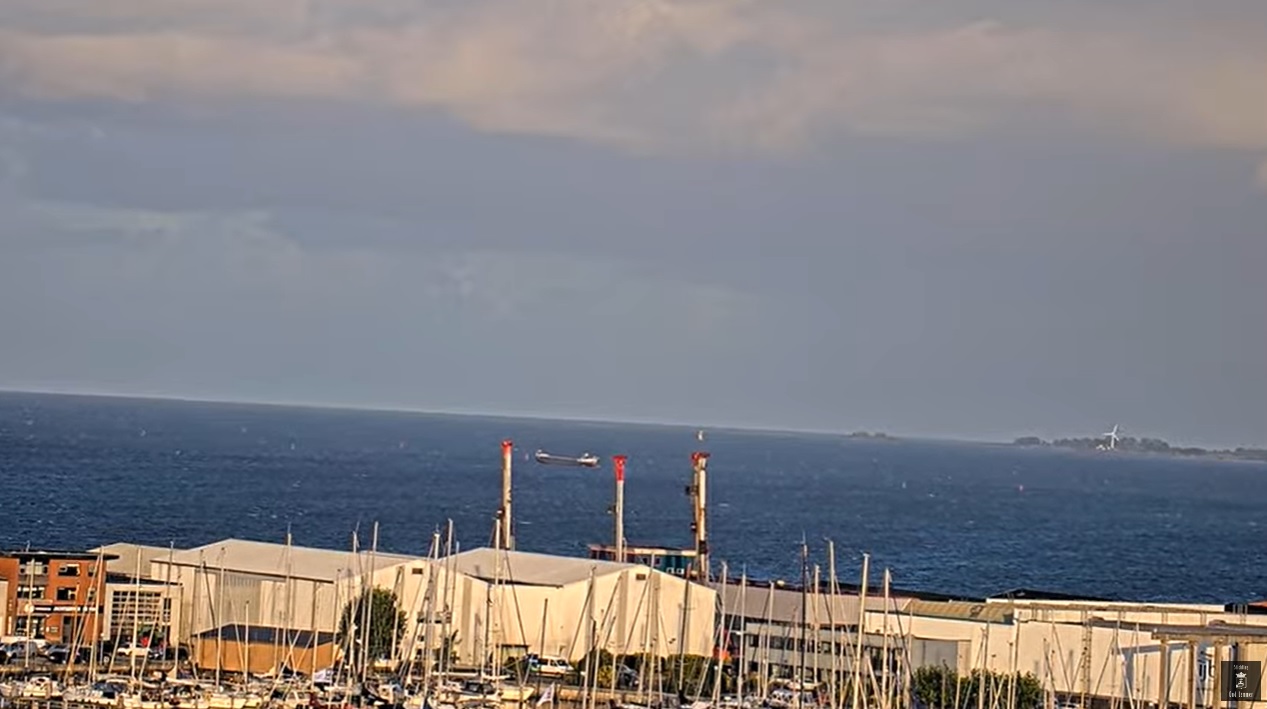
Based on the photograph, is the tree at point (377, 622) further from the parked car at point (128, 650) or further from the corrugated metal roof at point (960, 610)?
the corrugated metal roof at point (960, 610)

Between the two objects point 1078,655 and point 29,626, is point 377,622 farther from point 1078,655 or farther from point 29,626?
point 1078,655

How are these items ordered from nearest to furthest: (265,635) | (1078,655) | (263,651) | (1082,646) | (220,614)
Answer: (1082,646) → (1078,655) → (263,651) → (265,635) → (220,614)

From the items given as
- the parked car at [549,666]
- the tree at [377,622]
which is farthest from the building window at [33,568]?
the parked car at [549,666]

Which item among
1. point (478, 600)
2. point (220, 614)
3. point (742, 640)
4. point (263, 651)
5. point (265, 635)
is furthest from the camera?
point (220, 614)

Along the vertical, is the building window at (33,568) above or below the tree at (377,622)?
above

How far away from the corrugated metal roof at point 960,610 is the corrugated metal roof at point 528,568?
6857mm

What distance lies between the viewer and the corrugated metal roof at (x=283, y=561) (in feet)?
163

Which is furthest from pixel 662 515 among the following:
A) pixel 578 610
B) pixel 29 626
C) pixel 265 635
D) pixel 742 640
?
pixel 265 635

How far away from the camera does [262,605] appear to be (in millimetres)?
48781

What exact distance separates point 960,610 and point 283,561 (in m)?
Answer: 16.1

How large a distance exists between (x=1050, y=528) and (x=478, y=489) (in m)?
35.8

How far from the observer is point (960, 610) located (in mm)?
49594

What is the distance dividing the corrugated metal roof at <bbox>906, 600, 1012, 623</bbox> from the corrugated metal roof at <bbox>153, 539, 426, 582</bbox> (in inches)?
469

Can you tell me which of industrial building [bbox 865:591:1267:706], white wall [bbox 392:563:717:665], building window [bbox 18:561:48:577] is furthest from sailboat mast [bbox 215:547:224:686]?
industrial building [bbox 865:591:1267:706]
